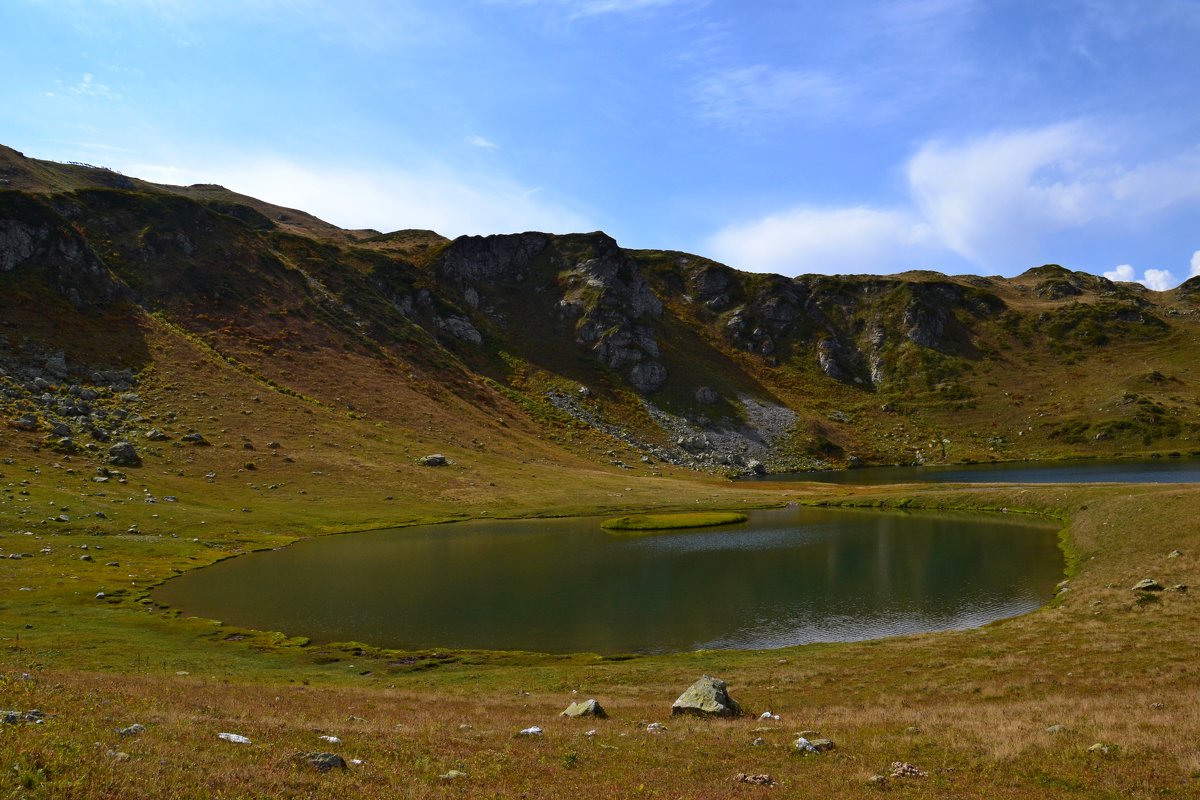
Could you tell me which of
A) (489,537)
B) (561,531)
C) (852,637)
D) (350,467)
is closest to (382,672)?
(852,637)

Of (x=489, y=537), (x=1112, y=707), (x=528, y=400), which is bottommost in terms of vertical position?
(x=489, y=537)

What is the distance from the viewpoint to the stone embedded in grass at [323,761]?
51.3ft

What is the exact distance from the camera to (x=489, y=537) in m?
82.6

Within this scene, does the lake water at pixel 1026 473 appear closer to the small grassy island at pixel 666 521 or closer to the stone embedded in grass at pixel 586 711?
the small grassy island at pixel 666 521

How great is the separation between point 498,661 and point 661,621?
13097mm

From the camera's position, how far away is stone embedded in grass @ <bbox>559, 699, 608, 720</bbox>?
1028 inches

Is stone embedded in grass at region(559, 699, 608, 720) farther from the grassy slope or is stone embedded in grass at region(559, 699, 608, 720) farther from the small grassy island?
the small grassy island

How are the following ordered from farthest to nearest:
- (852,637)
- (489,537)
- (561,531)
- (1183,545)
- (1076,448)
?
(1076,448), (561,531), (489,537), (1183,545), (852,637)

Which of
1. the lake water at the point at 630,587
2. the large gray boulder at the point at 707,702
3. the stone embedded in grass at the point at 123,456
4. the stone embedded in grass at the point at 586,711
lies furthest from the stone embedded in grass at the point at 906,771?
the stone embedded in grass at the point at 123,456

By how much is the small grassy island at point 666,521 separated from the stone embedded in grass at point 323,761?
240ft

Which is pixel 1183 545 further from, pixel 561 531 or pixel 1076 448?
pixel 1076 448

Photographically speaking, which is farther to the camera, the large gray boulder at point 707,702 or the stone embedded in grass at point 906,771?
the large gray boulder at point 707,702

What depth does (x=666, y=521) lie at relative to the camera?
9388cm

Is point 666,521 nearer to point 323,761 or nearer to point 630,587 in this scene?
point 630,587
